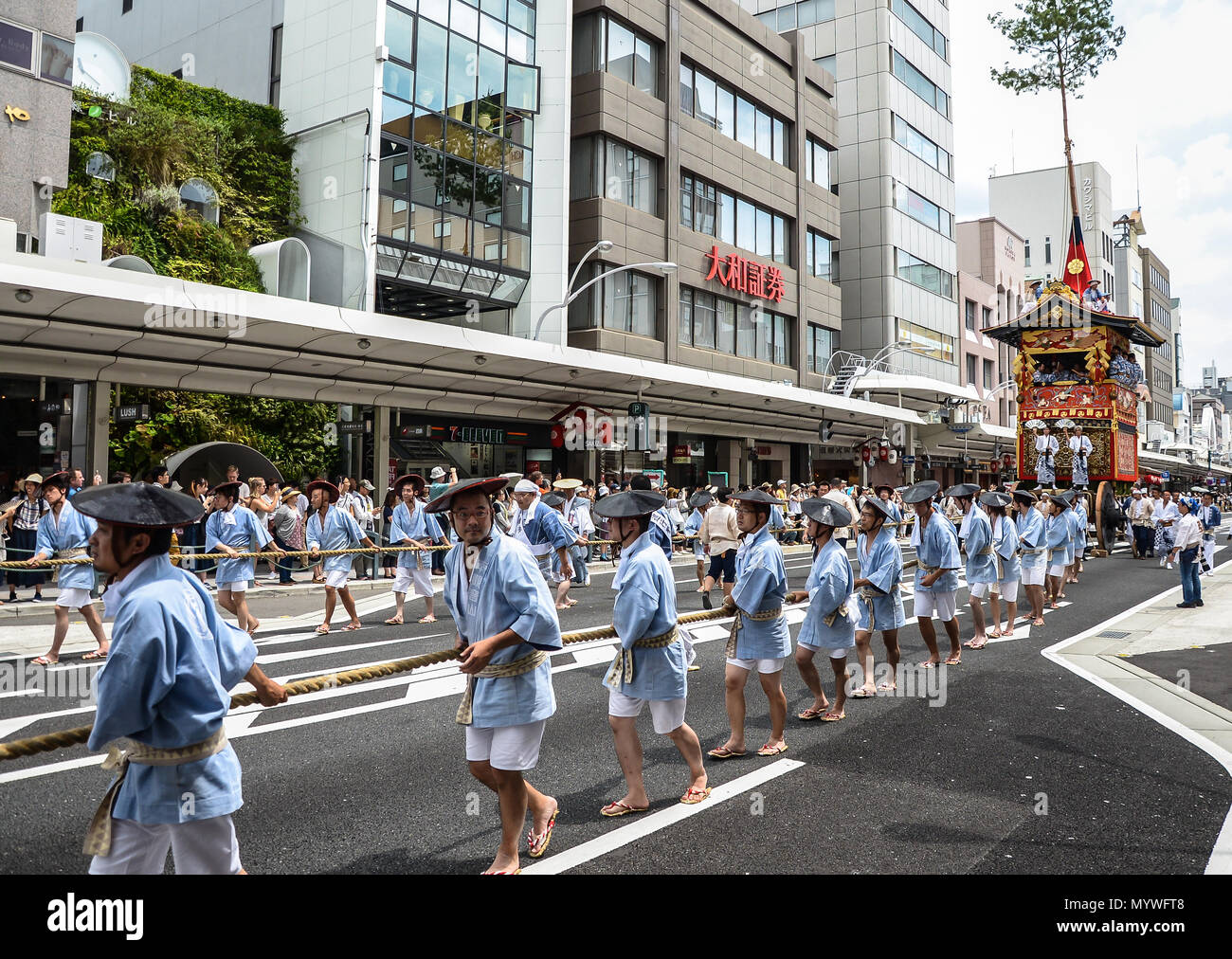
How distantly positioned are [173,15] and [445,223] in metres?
17.2

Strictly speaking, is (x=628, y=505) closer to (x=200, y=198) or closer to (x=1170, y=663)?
(x=1170, y=663)

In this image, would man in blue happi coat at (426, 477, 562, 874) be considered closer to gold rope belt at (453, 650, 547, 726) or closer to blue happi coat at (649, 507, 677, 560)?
gold rope belt at (453, 650, 547, 726)

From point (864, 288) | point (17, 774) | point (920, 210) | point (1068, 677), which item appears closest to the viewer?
point (17, 774)

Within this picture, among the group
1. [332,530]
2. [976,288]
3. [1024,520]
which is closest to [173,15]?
[332,530]

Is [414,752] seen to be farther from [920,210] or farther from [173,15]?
[920,210]

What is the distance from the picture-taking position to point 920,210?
4781cm

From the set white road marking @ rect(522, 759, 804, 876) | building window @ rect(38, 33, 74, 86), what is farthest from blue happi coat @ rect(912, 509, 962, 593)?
building window @ rect(38, 33, 74, 86)

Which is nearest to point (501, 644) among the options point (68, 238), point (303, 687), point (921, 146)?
point (303, 687)

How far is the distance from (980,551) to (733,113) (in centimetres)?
2840

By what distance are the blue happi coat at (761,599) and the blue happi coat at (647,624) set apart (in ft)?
3.57

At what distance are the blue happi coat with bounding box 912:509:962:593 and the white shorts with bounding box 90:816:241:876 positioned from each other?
7.72m

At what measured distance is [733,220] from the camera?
1371 inches

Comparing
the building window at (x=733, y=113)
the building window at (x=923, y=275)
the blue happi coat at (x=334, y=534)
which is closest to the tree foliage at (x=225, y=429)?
the blue happi coat at (x=334, y=534)

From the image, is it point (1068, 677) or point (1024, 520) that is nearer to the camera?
point (1068, 677)
